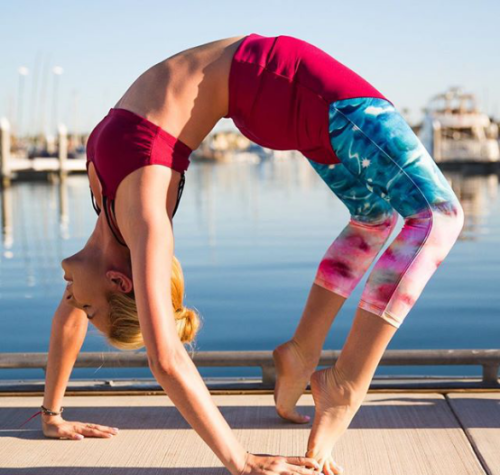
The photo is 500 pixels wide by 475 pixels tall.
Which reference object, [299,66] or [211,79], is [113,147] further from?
[299,66]

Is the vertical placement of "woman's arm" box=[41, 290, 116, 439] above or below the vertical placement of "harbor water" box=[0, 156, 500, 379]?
above

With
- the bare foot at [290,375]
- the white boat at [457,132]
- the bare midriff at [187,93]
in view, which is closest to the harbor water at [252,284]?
the bare foot at [290,375]

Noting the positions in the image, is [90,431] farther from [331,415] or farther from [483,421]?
[483,421]

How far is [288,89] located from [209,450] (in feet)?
3.67

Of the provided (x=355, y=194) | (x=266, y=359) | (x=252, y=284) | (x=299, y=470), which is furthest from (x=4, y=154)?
(x=299, y=470)

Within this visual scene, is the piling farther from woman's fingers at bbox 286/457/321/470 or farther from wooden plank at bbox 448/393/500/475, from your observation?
woman's fingers at bbox 286/457/321/470

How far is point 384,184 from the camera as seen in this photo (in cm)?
212

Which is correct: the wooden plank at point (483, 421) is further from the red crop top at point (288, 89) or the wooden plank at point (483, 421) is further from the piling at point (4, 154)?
the piling at point (4, 154)

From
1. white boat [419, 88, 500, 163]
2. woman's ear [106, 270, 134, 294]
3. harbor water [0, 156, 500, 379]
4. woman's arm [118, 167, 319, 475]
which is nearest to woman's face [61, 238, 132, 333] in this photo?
woman's ear [106, 270, 134, 294]

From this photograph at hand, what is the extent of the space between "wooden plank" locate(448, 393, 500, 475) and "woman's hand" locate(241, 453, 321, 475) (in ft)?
1.68

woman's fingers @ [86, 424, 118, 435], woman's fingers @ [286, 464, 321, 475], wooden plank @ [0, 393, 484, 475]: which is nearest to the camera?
woman's fingers @ [286, 464, 321, 475]

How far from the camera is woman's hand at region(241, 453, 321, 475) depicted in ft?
6.48

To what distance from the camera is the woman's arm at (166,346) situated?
1935 mm

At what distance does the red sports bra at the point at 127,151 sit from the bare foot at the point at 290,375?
27.1 inches
